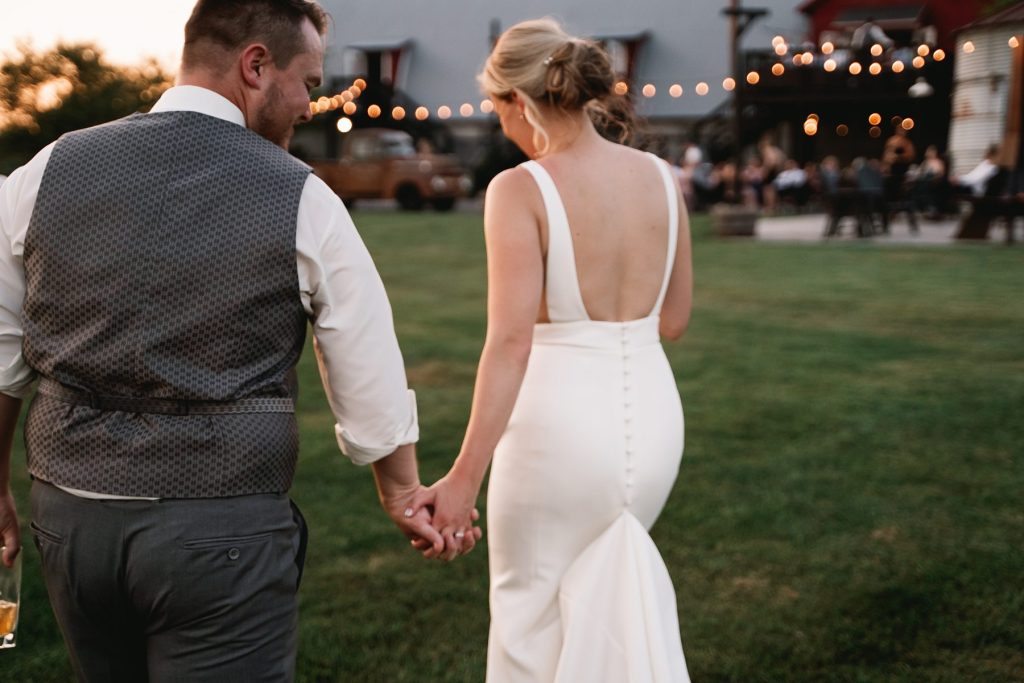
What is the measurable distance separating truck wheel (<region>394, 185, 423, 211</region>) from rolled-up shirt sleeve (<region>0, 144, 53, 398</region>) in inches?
974

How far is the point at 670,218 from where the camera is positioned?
2.58 metres

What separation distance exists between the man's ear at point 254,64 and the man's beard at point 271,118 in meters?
0.03

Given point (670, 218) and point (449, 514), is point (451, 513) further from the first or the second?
point (670, 218)

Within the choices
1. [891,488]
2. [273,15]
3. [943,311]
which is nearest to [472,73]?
[943,311]

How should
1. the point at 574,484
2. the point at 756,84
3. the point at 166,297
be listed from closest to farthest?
the point at 166,297 → the point at 574,484 → the point at 756,84

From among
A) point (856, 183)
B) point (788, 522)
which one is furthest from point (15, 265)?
point (856, 183)

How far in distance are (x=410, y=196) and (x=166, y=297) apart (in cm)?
2523

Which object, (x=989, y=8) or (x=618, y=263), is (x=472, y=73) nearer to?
(x=989, y=8)

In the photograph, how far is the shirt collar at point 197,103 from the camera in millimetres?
1830

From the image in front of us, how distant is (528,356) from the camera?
8.07 feet

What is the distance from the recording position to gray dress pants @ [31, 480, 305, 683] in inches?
68.9

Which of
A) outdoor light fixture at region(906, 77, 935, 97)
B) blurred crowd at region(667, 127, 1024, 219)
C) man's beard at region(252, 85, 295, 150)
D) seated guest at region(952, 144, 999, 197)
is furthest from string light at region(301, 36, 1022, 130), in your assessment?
man's beard at region(252, 85, 295, 150)

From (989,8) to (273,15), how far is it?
2399 cm

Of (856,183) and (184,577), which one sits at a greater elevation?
(184,577)
